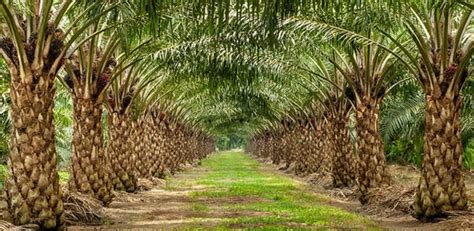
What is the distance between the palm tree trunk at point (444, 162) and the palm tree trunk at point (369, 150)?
416 cm

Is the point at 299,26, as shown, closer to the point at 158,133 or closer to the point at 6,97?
the point at 6,97

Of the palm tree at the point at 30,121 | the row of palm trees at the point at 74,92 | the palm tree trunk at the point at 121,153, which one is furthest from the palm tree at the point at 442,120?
the palm tree trunk at the point at 121,153

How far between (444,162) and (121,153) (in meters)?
10.3

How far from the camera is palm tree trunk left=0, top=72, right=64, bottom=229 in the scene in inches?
394

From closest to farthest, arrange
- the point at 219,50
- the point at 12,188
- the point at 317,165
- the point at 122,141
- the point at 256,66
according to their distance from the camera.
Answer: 1. the point at 12,188
2. the point at 219,50
3. the point at 256,66
4. the point at 122,141
5. the point at 317,165

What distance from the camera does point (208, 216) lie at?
13.6m

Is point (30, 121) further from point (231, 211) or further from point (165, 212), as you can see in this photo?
point (231, 211)

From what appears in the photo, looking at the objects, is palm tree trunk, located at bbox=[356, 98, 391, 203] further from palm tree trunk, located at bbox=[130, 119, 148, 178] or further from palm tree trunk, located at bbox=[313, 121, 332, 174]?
palm tree trunk, located at bbox=[313, 121, 332, 174]

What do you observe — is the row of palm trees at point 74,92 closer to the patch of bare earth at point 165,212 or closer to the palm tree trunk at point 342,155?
the patch of bare earth at point 165,212

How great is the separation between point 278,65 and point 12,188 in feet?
27.8

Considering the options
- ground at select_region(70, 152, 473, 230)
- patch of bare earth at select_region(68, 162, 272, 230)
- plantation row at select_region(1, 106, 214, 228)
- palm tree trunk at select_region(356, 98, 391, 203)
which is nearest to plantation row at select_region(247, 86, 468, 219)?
palm tree trunk at select_region(356, 98, 391, 203)

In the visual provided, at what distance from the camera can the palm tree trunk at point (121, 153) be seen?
1867 cm

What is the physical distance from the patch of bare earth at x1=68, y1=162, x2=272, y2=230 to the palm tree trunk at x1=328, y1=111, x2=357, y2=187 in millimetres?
3863

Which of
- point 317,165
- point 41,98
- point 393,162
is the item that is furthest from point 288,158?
point 41,98
